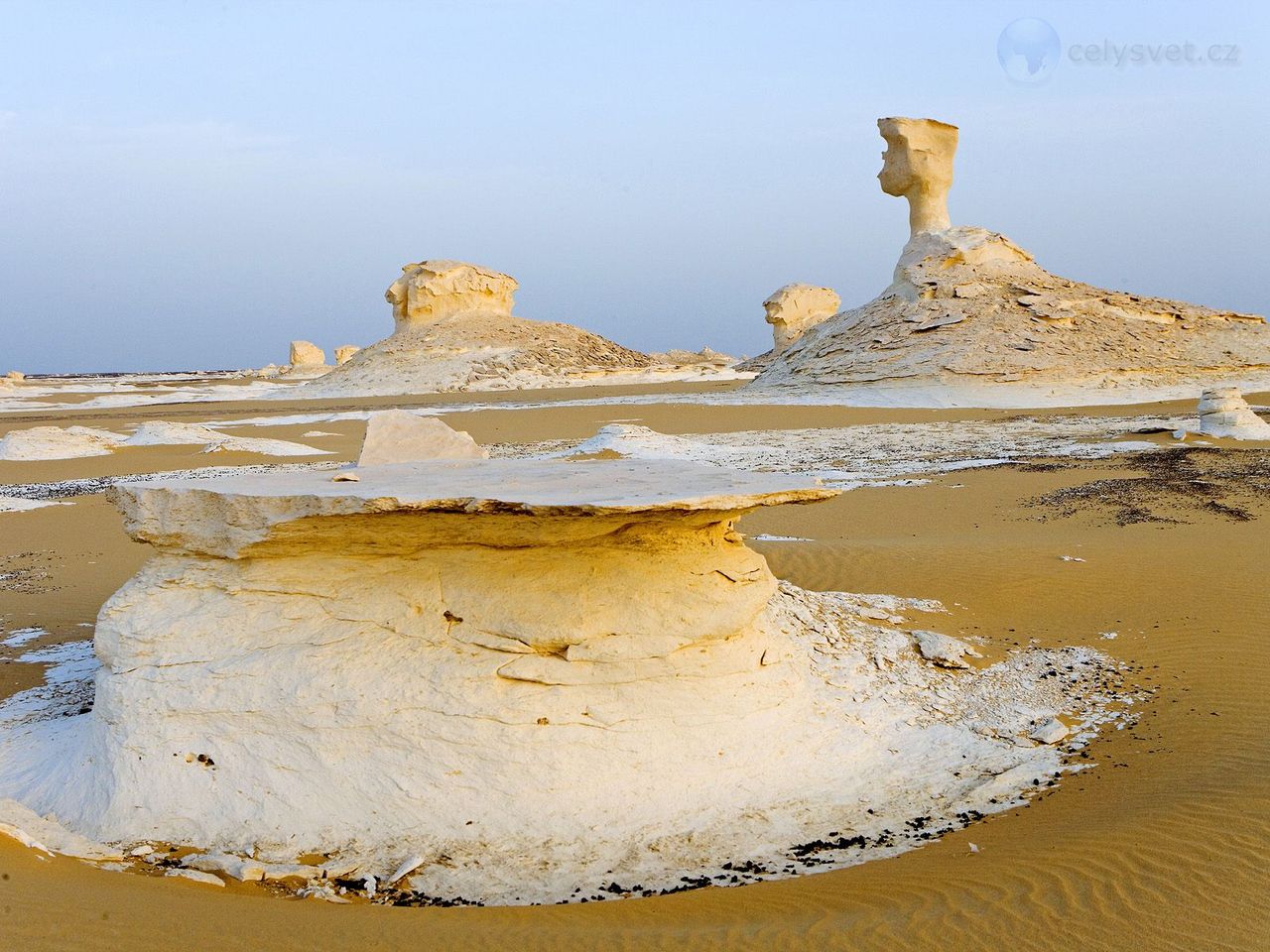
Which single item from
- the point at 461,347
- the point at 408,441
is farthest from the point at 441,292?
the point at 408,441

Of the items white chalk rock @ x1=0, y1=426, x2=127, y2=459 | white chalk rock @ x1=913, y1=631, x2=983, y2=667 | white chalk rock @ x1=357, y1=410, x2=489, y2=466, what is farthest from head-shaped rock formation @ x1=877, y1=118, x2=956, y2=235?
white chalk rock @ x1=357, y1=410, x2=489, y2=466

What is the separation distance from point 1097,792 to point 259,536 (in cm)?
424

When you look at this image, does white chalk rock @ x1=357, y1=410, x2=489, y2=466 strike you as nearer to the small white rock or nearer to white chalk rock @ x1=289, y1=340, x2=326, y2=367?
the small white rock

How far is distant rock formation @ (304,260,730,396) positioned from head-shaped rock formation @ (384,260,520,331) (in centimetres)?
4

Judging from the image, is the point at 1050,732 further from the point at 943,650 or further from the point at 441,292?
the point at 441,292

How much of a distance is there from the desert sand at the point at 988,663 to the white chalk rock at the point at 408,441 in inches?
111

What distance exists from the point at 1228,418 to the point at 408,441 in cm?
1641

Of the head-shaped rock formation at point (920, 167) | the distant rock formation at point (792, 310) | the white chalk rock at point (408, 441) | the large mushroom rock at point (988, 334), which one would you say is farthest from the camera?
the distant rock formation at point (792, 310)

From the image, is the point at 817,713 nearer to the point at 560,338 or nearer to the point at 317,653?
the point at 317,653

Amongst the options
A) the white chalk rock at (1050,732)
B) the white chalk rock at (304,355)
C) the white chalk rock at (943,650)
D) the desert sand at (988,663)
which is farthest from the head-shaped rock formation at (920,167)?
the white chalk rock at (304,355)

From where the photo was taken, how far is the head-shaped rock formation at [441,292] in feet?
139

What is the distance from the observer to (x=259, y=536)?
16.4ft

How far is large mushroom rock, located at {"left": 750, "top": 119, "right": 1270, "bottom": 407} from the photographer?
26219 millimetres

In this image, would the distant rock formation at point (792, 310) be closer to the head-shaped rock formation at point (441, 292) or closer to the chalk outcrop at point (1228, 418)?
the head-shaped rock formation at point (441, 292)
